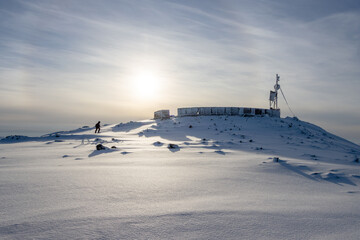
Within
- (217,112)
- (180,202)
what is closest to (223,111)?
(217,112)

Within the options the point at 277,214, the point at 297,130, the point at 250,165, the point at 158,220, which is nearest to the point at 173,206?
the point at 158,220

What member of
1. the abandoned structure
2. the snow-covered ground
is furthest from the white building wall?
the snow-covered ground

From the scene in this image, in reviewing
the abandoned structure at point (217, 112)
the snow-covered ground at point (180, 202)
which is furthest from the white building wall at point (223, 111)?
the snow-covered ground at point (180, 202)

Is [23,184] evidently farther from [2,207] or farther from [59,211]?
[59,211]

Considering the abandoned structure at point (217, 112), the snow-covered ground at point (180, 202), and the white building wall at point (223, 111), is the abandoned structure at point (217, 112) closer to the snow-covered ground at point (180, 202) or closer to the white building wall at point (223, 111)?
the white building wall at point (223, 111)

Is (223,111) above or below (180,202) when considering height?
above

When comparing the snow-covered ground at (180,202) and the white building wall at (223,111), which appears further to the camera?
the white building wall at (223,111)

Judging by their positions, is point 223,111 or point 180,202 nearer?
point 180,202

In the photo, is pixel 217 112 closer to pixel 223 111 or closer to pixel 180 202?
pixel 223 111

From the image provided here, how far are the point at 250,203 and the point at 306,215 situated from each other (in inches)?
17.6

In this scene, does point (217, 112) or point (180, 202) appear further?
point (217, 112)

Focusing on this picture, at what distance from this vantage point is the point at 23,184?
2.67 meters

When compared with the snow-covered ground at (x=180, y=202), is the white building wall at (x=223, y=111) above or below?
above

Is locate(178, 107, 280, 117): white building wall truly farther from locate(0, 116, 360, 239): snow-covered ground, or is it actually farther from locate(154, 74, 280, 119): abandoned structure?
locate(0, 116, 360, 239): snow-covered ground
